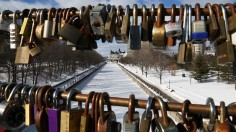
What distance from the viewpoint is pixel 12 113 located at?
136 cm

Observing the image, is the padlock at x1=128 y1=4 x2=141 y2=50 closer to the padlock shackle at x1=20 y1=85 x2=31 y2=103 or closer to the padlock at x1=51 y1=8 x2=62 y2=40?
the padlock at x1=51 y1=8 x2=62 y2=40

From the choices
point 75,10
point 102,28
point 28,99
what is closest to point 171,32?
point 102,28

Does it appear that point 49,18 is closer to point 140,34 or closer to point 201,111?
point 140,34

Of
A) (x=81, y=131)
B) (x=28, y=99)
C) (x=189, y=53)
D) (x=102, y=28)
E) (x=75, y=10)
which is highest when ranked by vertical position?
(x=75, y=10)

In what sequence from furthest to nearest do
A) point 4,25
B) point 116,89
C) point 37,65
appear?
point 37,65 → point 116,89 → point 4,25

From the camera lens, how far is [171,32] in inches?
47.9

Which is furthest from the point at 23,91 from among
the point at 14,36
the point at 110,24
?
the point at 110,24

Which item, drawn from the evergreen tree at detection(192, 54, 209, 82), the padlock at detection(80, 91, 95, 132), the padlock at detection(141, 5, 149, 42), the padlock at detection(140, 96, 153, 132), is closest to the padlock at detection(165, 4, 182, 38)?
the padlock at detection(141, 5, 149, 42)

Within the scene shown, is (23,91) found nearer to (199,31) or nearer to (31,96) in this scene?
(31,96)

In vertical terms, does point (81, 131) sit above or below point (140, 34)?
below

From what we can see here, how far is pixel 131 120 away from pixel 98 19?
51cm

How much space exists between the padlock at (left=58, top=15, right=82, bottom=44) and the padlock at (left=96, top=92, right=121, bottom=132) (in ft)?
1.10

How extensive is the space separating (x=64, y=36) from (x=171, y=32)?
20.1 inches

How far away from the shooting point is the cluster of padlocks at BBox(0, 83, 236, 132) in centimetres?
102
